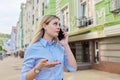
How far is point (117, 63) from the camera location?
13375 mm

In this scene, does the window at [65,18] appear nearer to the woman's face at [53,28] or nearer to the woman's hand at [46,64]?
the woman's face at [53,28]

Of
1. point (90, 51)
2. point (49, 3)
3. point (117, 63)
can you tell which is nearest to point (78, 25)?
point (90, 51)

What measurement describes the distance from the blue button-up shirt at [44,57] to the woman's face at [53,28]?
0.07 metres

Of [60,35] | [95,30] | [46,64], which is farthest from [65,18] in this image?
[46,64]

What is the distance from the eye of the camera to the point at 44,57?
239 centimetres

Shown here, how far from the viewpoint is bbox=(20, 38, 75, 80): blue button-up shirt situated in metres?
2.37

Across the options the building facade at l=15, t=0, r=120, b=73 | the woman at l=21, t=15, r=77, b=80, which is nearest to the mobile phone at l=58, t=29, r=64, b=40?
the woman at l=21, t=15, r=77, b=80

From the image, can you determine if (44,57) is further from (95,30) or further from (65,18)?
(65,18)

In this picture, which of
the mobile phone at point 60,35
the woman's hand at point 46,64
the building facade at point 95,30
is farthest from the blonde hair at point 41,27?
the building facade at point 95,30

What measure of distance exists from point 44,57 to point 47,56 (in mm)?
29

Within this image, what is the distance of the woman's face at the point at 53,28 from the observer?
2496 mm

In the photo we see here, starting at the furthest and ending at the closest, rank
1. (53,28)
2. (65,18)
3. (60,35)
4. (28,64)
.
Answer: (65,18)
(60,35)
(53,28)
(28,64)

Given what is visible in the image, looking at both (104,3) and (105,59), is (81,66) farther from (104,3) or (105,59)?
(104,3)

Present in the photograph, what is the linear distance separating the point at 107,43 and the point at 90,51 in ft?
9.97
